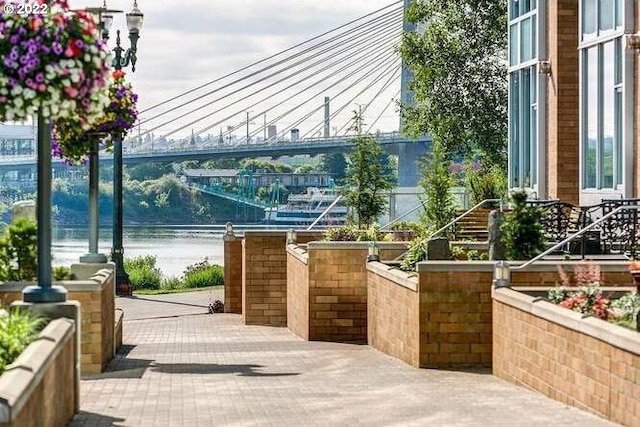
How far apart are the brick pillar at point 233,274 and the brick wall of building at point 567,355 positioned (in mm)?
18094

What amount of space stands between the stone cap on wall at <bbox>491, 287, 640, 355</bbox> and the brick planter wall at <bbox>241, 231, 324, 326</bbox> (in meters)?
14.7

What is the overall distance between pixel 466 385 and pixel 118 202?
24.3 m

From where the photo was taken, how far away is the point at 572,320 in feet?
43.9

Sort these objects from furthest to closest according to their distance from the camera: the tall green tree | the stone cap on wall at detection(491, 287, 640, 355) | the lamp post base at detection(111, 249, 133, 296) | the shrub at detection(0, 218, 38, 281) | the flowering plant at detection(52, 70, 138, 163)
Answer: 1. the tall green tree
2. the lamp post base at detection(111, 249, 133, 296)
3. the flowering plant at detection(52, 70, 138, 163)
4. the shrub at detection(0, 218, 38, 281)
5. the stone cap on wall at detection(491, 287, 640, 355)

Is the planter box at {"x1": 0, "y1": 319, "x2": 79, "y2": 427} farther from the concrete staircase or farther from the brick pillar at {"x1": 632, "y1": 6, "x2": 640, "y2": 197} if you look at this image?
the concrete staircase

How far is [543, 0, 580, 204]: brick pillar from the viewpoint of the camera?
30609 mm

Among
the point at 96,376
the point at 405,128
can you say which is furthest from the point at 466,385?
the point at 405,128

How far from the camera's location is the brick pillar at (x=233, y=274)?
113ft

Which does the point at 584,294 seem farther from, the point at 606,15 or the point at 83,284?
the point at 606,15

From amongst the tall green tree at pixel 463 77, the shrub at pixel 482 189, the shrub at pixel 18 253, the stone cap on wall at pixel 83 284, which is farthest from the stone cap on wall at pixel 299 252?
the tall green tree at pixel 463 77

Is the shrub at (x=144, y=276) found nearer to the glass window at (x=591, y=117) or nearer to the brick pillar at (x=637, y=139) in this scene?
the glass window at (x=591, y=117)

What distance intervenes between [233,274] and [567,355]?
21284 millimetres

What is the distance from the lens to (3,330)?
448 inches

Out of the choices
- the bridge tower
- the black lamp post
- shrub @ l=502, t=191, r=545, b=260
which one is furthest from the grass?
shrub @ l=502, t=191, r=545, b=260
